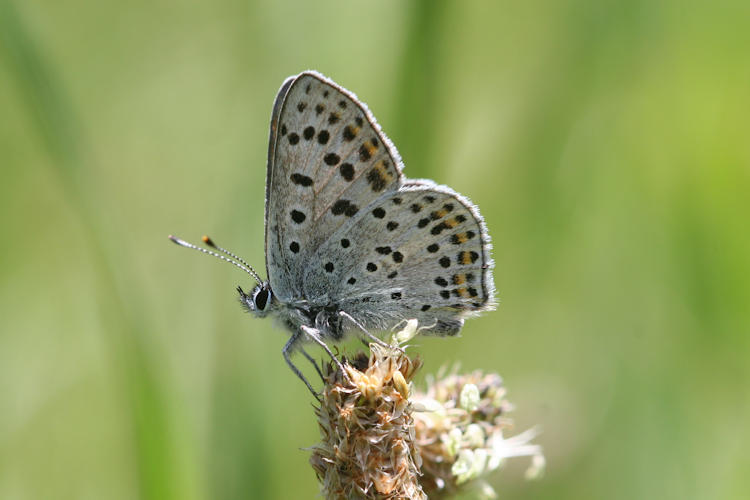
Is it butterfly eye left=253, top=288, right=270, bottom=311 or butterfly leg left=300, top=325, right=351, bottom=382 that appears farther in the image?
butterfly eye left=253, top=288, right=270, bottom=311

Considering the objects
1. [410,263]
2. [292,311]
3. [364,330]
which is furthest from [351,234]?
[364,330]

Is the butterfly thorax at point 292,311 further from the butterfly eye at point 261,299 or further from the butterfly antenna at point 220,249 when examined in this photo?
the butterfly antenna at point 220,249

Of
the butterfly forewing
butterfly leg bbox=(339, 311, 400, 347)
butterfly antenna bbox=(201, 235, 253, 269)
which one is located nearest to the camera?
butterfly leg bbox=(339, 311, 400, 347)

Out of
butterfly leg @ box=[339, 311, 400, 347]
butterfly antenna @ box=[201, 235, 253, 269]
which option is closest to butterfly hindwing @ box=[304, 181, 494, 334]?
butterfly leg @ box=[339, 311, 400, 347]

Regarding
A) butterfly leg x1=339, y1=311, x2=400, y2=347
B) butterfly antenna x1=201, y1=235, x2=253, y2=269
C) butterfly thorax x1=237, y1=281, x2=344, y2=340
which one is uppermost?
butterfly antenna x1=201, y1=235, x2=253, y2=269

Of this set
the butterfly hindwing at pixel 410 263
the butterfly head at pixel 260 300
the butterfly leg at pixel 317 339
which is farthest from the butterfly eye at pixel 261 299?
the butterfly leg at pixel 317 339

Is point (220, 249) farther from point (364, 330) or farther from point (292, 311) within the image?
point (364, 330)

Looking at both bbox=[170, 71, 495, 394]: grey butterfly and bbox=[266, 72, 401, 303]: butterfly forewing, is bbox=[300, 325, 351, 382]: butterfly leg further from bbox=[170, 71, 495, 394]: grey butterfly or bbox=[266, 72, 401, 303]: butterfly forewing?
bbox=[266, 72, 401, 303]: butterfly forewing

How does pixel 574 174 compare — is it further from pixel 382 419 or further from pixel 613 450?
pixel 382 419
